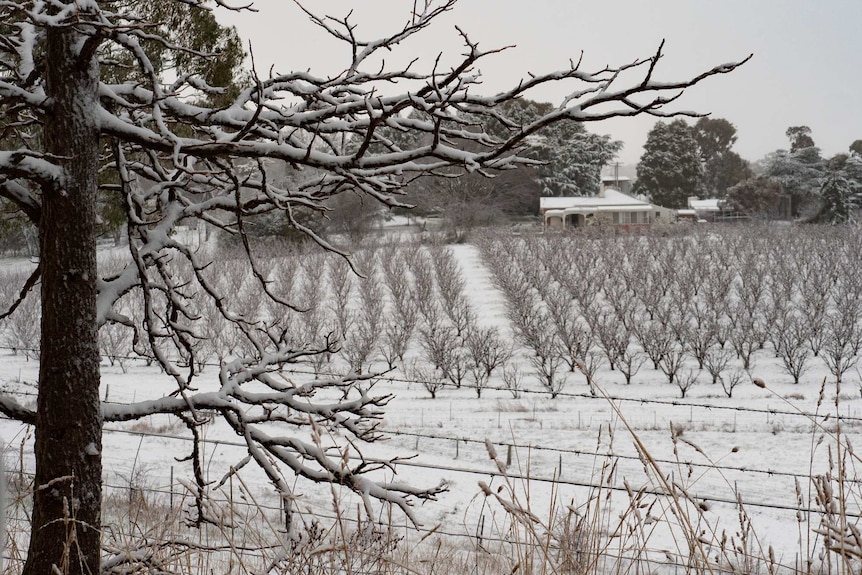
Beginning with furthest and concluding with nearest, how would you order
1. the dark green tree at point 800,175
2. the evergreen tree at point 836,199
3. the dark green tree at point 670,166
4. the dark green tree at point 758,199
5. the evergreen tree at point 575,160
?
the dark green tree at point 670,166 < the evergreen tree at point 575,160 < the dark green tree at point 800,175 < the dark green tree at point 758,199 < the evergreen tree at point 836,199

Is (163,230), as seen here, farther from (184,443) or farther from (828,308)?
(828,308)

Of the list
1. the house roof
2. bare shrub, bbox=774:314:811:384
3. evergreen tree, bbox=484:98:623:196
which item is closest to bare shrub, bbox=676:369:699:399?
bare shrub, bbox=774:314:811:384

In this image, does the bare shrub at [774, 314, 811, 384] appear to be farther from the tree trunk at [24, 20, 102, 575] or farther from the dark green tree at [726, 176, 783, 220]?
the dark green tree at [726, 176, 783, 220]

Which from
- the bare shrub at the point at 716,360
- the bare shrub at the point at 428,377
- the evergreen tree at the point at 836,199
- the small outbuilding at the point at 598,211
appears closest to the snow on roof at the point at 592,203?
the small outbuilding at the point at 598,211

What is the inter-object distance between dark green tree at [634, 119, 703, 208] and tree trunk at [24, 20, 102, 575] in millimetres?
42774

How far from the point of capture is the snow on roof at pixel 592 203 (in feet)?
129

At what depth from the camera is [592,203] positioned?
133ft

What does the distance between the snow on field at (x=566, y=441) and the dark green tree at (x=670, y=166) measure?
28.3m

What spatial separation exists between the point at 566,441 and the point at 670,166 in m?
34.8

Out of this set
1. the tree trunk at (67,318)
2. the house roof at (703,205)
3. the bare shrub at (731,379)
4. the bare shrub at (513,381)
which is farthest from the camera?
the house roof at (703,205)

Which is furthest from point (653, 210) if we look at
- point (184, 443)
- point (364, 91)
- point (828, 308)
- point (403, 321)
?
point (364, 91)

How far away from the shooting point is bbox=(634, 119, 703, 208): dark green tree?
42750mm

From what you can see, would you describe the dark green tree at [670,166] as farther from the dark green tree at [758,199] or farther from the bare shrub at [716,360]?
the bare shrub at [716,360]

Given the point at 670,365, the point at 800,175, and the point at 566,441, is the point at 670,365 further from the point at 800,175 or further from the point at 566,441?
the point at 800,175
